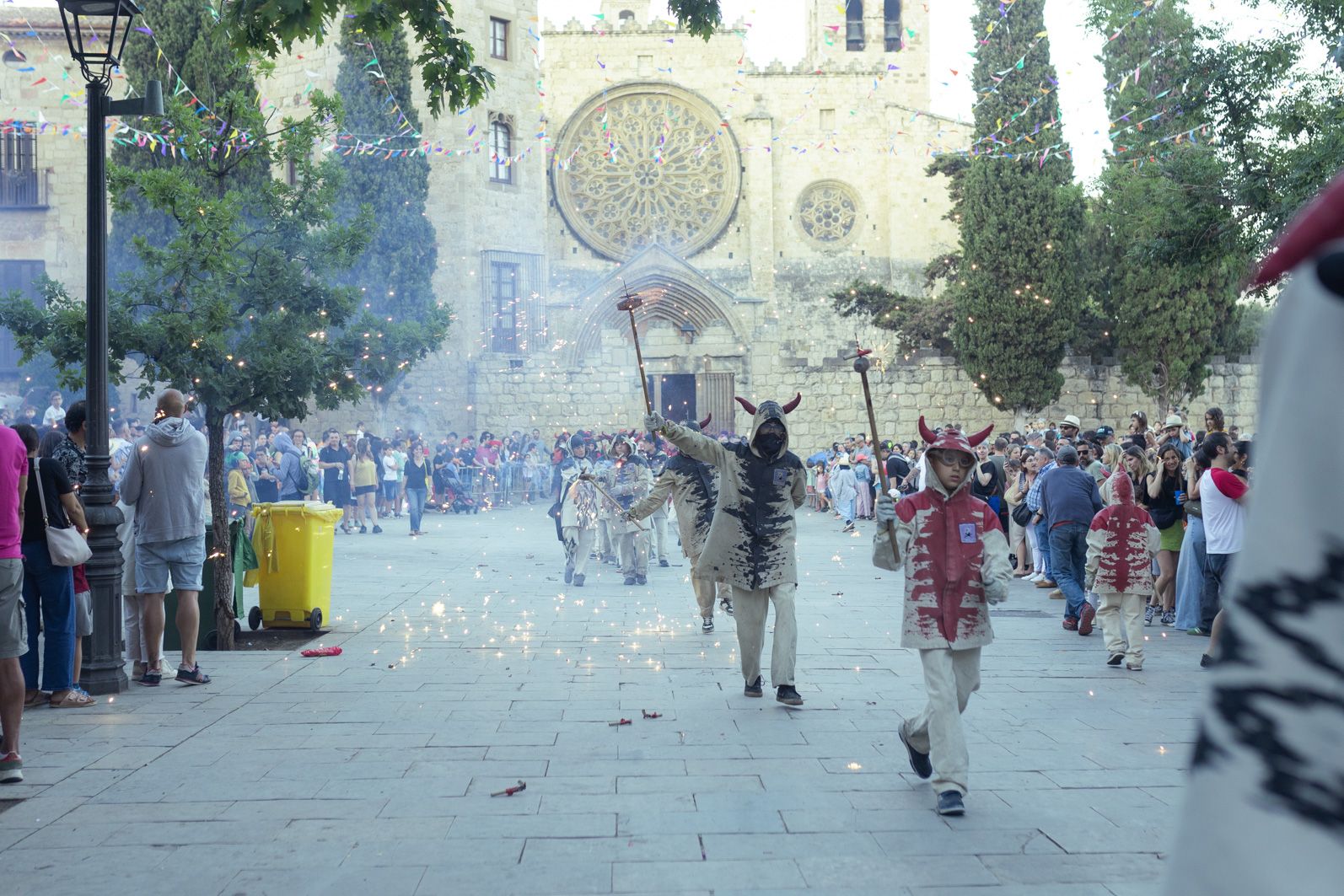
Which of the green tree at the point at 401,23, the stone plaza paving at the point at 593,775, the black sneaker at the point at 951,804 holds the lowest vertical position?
the stone plaza paving at the point at 593,775

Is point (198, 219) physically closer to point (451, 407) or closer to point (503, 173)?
point (451, 407)

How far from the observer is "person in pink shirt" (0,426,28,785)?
5.55 m

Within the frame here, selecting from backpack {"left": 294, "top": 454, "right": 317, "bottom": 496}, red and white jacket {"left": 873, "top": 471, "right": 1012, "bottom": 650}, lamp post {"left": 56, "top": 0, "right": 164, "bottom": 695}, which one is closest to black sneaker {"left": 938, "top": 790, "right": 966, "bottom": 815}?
red and white jacket {"left": 873, "top": 471, "right": 1012, "bottom": 650}

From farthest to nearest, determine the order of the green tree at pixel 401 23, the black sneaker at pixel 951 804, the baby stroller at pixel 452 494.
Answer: the baby stroller at pixel 452 494 → the green tree at pixel 401 23 → the black sneaker at pixel 951 804

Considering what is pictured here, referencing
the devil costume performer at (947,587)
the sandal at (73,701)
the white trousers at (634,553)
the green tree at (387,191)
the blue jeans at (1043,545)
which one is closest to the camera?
the devil costume performer at (947,587)

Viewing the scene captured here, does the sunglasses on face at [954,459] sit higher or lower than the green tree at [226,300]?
lower

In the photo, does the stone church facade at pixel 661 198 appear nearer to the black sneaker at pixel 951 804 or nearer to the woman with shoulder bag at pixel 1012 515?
the woman with shoulder bag at pixel 1012 515

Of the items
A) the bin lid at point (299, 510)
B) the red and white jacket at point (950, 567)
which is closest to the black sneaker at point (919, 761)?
the red and white jacket at point (950, 567)

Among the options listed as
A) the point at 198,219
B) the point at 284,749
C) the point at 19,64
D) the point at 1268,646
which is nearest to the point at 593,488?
the point at 198,219

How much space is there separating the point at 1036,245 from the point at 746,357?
983 centimetres

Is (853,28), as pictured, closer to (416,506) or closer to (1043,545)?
(416,506)

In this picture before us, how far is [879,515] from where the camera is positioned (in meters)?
5.78

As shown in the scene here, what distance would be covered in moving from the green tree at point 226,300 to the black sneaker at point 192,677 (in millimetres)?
1544

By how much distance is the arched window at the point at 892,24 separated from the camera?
131ft
